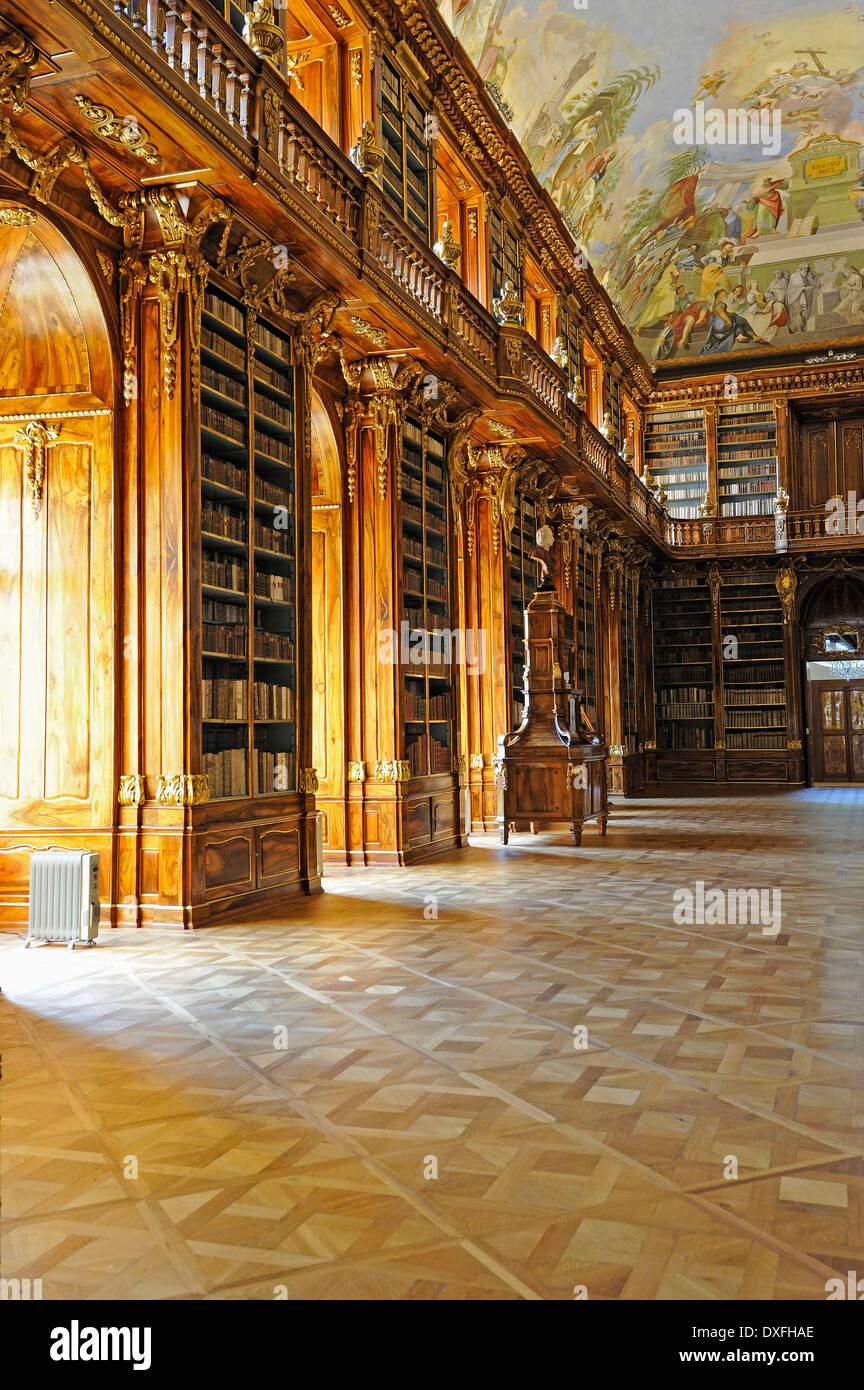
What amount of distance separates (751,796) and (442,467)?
9.77 meters

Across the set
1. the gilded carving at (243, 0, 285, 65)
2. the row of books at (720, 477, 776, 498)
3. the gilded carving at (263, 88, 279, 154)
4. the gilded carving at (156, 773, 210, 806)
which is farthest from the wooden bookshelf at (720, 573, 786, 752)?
the gilded carving at (243, 0, 285, 65)

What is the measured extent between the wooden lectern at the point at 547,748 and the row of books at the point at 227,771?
4.24 m

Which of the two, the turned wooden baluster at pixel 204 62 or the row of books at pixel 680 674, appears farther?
the row of books at pixel 680 674

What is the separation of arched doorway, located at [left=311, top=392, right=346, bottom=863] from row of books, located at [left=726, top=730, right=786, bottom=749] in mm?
13024

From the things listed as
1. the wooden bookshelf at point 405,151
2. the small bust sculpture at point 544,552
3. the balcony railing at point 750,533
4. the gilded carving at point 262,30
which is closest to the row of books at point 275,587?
the gilded carving at point 262,30

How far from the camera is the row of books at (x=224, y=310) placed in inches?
277

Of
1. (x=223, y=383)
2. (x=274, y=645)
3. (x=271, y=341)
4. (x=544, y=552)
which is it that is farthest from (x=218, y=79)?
(x=544, y=552)

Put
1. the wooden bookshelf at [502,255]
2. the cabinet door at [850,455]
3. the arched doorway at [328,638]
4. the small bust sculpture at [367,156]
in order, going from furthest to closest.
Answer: the cabinet door at [850,455]
the wooden bookshelf at [502,255]
the arched doorway at [328,638]
the small bust sculpture at [367,156]

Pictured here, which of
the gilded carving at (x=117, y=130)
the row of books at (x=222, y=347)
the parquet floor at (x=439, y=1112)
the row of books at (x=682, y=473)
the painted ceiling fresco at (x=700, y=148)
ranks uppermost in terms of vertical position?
the painted ceiling fresco at (x=700, y=148)

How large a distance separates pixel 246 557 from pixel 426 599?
10.8 feet

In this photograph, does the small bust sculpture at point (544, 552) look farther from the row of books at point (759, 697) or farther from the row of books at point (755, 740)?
the row of books at point (755, 740)

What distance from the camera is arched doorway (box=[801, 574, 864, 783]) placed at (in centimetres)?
2130

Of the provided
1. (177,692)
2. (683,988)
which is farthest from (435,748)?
(683,988)

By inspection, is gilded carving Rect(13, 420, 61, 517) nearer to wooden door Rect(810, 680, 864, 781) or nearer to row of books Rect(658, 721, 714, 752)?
row of books Rect(658, 721, 714, 752)
